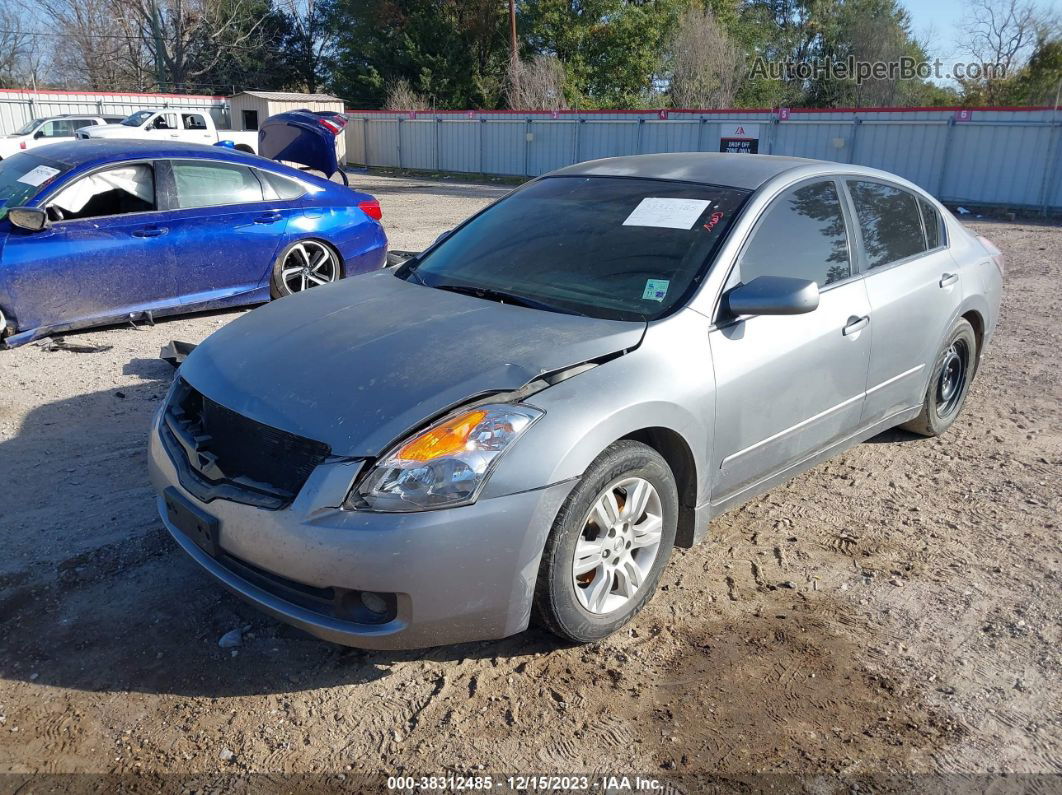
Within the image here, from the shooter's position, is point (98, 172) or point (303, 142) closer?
point (98, 172)

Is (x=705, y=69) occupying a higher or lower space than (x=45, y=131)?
higher

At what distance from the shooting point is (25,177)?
21.7ft

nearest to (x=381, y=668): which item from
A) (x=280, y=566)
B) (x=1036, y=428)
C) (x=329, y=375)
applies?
(x=280, y=566)

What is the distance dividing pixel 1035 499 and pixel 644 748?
9.71 ft

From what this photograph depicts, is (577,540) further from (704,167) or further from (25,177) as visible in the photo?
(25,177)

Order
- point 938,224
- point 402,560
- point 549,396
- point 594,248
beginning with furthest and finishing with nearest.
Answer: point 938,224, point 594,248, point 549,396, point 402,560

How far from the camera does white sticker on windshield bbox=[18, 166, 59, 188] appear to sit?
6.45m

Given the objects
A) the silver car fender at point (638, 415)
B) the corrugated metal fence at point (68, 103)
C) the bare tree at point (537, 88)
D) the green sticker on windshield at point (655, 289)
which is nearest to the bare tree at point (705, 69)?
the bare tree at point (537, 88)

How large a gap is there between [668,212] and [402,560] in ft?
6.76

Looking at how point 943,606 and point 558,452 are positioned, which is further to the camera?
point 943,606

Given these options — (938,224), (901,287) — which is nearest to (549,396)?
(901,287)

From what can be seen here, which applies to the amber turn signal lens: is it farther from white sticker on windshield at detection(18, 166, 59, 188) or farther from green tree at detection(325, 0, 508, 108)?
green tree at detection(325, 0, 508, 108)

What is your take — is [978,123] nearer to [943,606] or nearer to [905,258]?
[905,258]

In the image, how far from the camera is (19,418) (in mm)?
5113
